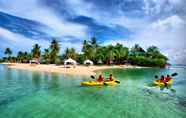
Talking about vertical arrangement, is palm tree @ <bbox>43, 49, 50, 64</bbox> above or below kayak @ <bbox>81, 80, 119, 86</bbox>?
above

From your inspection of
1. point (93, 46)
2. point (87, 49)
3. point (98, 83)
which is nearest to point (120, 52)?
point (93, 46)

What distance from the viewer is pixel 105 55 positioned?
275ft

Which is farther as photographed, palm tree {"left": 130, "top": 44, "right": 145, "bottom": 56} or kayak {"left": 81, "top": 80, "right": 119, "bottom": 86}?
palm tree {"left": 130, "top": 44, "right": 145, "bottom": 56}

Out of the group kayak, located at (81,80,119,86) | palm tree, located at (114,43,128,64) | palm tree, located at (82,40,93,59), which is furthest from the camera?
palm tree, located at (114,43,128,64)

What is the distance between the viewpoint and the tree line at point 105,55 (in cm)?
7869

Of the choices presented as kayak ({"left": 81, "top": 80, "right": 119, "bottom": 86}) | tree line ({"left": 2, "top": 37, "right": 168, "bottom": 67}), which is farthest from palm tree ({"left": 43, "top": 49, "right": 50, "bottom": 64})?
kayak ({"left": 81, "top": 80, "right": 119, "bottom": 86})

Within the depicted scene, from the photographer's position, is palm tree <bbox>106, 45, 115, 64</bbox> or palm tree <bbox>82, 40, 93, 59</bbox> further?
palm tree <bbox>106, 45, 115, 64</bbox>

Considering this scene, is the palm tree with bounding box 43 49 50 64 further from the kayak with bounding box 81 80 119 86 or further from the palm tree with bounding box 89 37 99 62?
the kayak with bounding box 81 80 119 86

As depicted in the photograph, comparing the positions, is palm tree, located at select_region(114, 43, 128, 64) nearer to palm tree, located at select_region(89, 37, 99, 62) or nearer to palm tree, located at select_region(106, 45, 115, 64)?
palm tree, located at select_region(106, 45, 115, 64)

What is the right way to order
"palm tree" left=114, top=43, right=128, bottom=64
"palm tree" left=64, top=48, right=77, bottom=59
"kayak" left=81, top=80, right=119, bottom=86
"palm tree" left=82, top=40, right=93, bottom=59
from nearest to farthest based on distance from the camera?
"kayak" left=81, top=80, right=119, bottom=86 < "palm tree" left=82, top=40, right=93, bottom=59 < "palm tree" left=64, top=48, right=77, bottom=59 < "palm tree" left=114, top=43, right=128, bottom=64

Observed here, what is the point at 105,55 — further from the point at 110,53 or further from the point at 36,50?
the point at 36,50

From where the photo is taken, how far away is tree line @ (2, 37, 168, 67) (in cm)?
7869

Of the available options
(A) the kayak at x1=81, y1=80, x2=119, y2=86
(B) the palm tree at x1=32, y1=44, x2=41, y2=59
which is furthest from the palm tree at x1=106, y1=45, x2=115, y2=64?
(A) the kayak at x1=81, y1=80, x2=119, y2=86

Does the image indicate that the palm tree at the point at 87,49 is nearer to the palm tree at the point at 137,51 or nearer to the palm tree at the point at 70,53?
the palm tree at the point at 70,53
